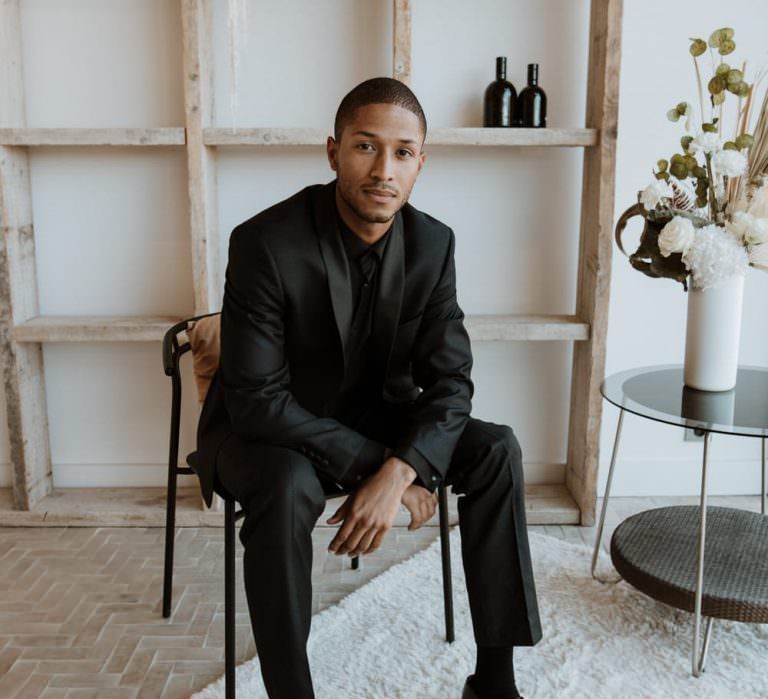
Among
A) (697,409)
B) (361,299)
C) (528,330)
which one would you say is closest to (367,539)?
(361,299)

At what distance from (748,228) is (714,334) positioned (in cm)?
30

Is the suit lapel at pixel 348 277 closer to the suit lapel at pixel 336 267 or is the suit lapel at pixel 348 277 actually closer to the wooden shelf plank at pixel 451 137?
the suit lapel at pixel 336 267

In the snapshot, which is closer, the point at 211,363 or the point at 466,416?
the point at 466,416

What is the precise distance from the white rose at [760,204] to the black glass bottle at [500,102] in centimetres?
103

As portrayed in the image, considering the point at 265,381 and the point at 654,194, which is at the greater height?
the point at 654,194

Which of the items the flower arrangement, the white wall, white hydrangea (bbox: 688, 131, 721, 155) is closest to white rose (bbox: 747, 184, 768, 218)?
the flower arrangement

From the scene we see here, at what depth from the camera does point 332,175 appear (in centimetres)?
303

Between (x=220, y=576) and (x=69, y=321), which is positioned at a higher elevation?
(x=69, y=321)

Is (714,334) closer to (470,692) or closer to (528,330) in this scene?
(528,330)

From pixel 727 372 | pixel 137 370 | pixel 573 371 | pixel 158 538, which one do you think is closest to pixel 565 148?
pixel 573 371

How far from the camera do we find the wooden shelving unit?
8.94ft

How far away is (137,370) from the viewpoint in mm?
3170

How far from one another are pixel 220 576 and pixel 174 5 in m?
1.96

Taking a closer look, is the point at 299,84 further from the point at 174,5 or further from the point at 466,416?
the point at 466,416
